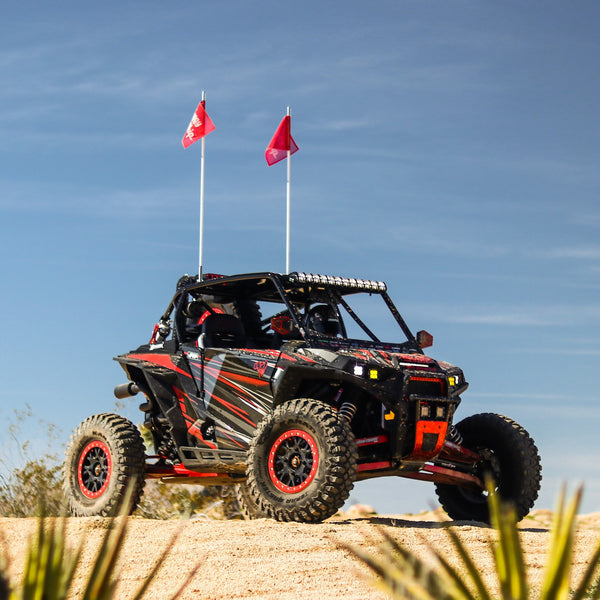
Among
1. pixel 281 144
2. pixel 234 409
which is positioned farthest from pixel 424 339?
pixel 281 144

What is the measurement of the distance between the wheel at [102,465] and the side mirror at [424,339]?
3621 millimetres

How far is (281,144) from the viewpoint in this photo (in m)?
15.8

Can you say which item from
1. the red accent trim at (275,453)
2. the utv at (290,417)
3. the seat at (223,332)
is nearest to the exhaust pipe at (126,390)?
the utv at (290,417)

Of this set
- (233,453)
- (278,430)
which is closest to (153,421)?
(233,453)

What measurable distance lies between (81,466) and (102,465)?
33cm

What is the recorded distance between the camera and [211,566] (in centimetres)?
718

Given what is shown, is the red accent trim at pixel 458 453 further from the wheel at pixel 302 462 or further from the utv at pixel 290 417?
the wheel at pixel 302 462

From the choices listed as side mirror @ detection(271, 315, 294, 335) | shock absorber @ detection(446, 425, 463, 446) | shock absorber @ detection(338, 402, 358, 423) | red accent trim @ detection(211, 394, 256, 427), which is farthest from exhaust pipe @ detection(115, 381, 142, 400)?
shock absorber @ detection(446, 425, 463, 446)

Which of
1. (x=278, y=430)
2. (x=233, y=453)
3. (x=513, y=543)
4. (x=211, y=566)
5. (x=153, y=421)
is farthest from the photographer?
(x=153, y=421)

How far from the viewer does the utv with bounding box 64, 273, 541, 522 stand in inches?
366

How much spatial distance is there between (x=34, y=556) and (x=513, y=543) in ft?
5.04

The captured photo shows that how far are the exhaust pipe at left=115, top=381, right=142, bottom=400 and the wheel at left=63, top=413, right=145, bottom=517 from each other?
55cm

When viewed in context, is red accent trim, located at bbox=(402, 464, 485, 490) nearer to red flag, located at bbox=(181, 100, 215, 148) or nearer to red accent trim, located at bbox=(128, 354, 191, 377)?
red accent trim, located at bbox=(128, 354, 191, 377)

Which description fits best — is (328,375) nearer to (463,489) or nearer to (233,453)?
(233,453)
